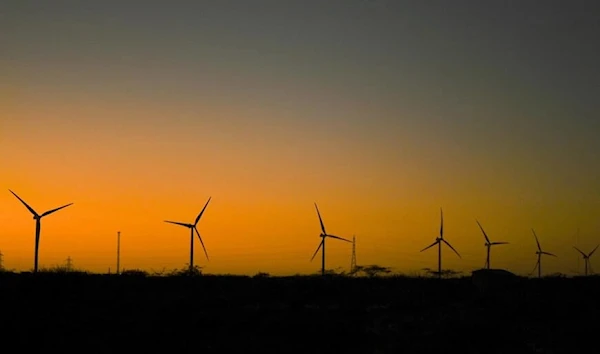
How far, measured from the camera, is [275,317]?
7456cm

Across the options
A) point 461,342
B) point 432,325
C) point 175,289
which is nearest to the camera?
point 461,342

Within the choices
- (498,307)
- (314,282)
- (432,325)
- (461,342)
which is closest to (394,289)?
(314,282)

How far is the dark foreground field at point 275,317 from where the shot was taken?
65.9 metres

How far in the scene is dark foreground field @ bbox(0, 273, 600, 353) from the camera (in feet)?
216

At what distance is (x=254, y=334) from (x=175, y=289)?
20.2 m

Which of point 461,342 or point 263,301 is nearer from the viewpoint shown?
point 461,342

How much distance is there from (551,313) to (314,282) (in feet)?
90.4

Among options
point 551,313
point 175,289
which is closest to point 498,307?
point 551,313

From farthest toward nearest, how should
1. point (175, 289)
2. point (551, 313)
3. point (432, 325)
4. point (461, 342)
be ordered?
point (175, 289) < point (551, 313) < point (432, 325) < point (461, 342)

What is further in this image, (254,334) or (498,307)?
(498,307)

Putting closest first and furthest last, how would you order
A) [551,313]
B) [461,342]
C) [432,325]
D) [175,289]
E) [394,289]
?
[461,342]
[432,325]
[551,313]
[175,289]
[394,289]

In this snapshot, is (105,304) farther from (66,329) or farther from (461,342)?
(461,342)

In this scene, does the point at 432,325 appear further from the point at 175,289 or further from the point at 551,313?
the point at 175,289

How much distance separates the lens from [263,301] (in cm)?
8362
